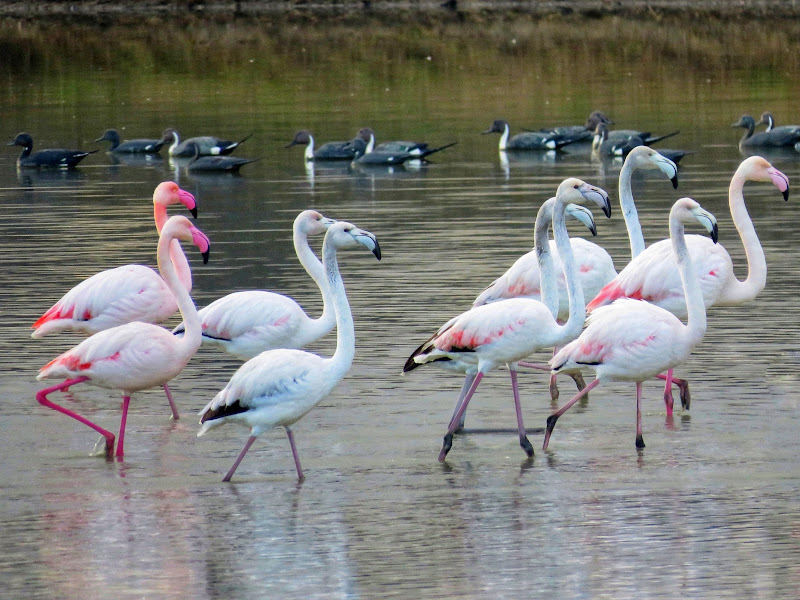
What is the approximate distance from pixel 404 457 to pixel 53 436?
7.10 feet

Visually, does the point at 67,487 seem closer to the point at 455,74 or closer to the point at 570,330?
the point at 570,330

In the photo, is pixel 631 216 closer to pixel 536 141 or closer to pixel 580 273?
pixel 580 273

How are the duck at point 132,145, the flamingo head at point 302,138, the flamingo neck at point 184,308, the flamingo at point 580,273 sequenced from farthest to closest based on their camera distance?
the duck at point 132,145 → the flamingo head at point 302,138 → the flamingo at point 580,273 → the flamingo neck at point 184,308

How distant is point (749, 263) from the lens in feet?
34.6

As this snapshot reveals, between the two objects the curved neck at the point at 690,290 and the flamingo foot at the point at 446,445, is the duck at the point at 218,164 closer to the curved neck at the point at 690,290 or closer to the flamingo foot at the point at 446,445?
the curved neck at the point at 690,290

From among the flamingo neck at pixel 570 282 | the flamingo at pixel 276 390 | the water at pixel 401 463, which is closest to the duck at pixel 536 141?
the water at pixel 401 463

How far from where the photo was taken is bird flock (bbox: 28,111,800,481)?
8203 mm

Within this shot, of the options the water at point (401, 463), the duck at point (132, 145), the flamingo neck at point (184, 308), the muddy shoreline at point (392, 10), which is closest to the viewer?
the water at point (401, 463)

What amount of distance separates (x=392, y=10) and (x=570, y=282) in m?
54.0

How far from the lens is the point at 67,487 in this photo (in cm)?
807

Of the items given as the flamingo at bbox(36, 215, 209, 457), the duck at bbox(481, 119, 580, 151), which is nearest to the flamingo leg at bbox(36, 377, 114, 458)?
the flamingo at bbox(36, 215, 209, 457)

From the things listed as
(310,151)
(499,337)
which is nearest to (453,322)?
(499,337)

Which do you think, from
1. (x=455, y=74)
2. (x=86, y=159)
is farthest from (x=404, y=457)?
(x=455, y=74)

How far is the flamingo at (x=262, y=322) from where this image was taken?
9578mm
